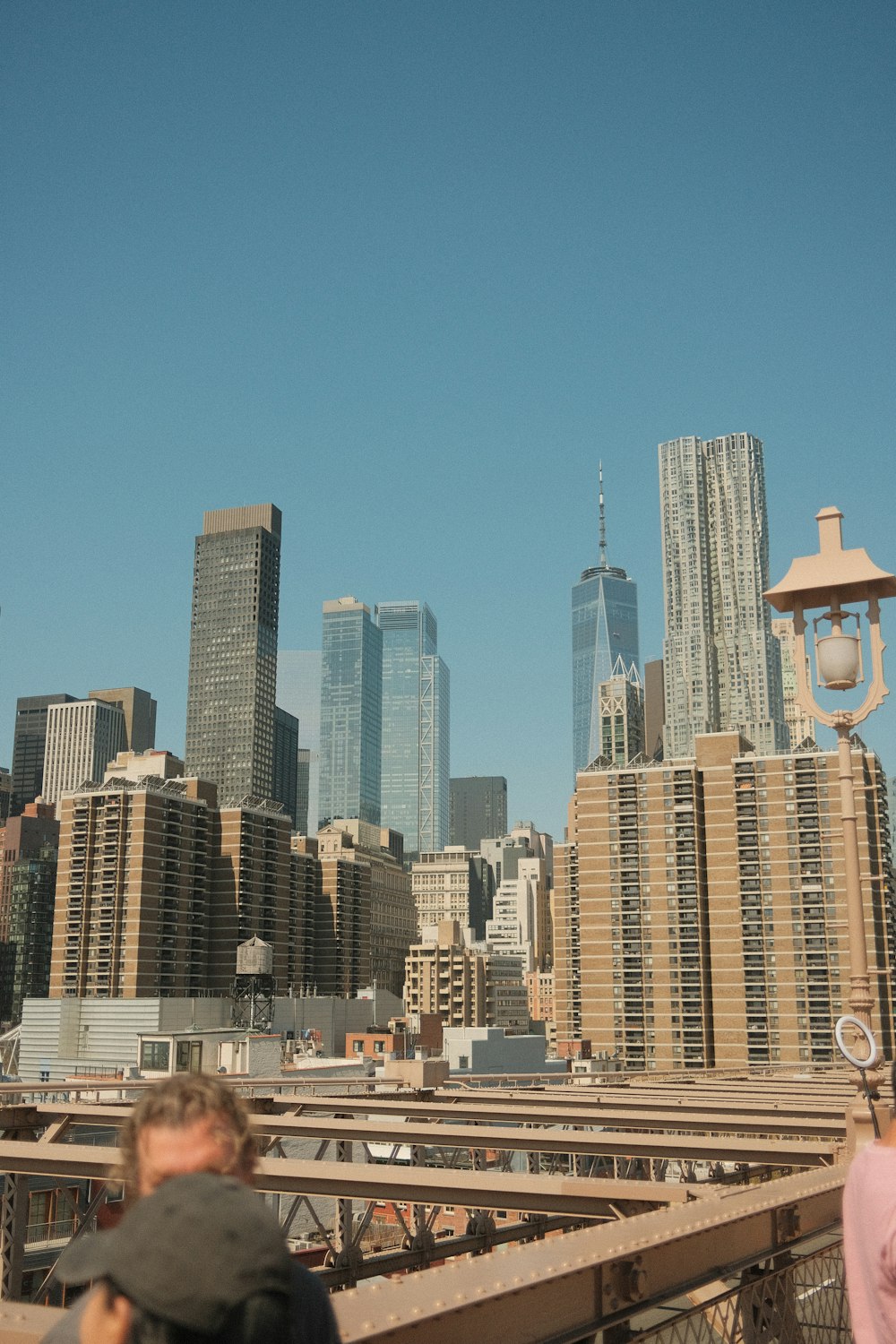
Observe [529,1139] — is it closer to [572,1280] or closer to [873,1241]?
[572,1280]

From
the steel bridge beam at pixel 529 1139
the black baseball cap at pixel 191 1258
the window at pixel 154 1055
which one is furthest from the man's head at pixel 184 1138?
the window at pixel 154 1055

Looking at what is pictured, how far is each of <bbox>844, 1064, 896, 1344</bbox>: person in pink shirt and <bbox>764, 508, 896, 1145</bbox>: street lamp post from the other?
24.1 feet

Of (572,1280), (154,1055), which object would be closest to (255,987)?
(154,1055)

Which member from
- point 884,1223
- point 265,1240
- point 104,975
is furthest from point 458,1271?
point 104,975

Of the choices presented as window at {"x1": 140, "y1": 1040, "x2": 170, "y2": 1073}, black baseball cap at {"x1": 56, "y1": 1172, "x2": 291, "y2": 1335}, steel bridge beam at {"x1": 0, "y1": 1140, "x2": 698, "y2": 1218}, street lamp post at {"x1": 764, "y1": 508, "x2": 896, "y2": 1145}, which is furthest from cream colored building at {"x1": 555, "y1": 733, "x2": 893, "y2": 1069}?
black baseball cap at {"x1": 56, "y1": 1172, "x2": 291, "y2": 1335}

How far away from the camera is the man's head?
2.61m

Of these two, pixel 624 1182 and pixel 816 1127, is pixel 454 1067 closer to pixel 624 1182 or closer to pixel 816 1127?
pixel 816 1127

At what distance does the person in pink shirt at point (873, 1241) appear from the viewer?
12.7ft

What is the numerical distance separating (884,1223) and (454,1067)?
10768 centimetres

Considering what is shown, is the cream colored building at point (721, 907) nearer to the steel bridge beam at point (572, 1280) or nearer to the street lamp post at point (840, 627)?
the street lamp post at point (840, 627)

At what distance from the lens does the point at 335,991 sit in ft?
576

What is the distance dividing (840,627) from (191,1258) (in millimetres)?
11100

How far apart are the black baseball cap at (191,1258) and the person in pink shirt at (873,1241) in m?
2.38

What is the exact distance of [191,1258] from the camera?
2.21 meters
